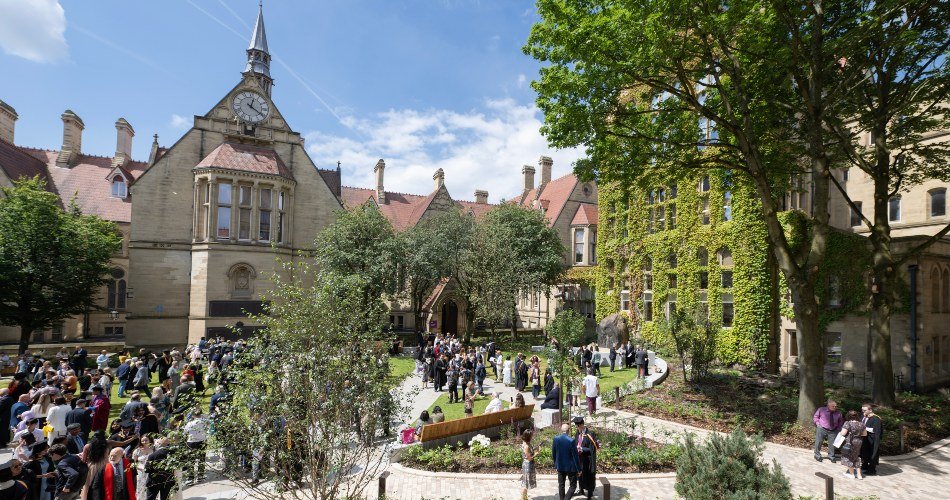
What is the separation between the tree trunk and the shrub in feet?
25.8

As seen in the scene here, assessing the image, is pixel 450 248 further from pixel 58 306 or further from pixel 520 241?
pixel 58 306

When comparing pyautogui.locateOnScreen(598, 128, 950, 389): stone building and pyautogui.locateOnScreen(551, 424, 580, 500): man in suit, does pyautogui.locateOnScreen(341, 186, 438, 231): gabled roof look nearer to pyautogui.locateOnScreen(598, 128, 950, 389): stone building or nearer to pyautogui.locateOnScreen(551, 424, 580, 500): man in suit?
pyautogui.locateOnScreen(598, 128, 950, 389): stone building

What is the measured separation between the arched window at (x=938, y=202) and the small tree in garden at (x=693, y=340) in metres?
17.3

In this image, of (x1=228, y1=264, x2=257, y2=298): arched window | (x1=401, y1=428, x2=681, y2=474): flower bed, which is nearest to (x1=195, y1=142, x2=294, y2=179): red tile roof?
(x1=228, y1=264, x2=257, y2=298): arched window

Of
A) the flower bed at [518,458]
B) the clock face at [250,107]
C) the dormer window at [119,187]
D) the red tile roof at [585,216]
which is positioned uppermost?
the clock face at [250,107]

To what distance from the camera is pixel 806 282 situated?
1368cm

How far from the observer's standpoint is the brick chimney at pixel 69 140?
3947cm

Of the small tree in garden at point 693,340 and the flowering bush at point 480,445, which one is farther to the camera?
the small tree in garden at point 693,340

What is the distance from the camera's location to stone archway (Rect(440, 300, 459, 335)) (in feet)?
135

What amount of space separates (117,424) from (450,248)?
83.5 ft

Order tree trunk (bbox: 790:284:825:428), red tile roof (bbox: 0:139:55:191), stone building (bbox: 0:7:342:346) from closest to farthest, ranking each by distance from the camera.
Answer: tree trunk (bbox: 790:284:825:428) < stone building (bbox: 0:7:342:346) < red tile roof (bbox: 0:139:55:191)

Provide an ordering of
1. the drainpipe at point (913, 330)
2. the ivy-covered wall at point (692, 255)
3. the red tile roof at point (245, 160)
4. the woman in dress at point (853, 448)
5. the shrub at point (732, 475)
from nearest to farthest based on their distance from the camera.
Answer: the shrub at point (732, 475), the woman in dress at point (853, 448), the drainpipe at point (913, 330), the ivy-covered wall at point (692, 255), the red tile roof at point (245, 160)

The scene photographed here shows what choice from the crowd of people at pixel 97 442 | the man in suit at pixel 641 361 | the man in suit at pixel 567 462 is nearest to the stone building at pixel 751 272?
the man in suit at pixel 641 361

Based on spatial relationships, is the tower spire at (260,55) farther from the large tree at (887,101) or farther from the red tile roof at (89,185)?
the large tree at (887,101)
